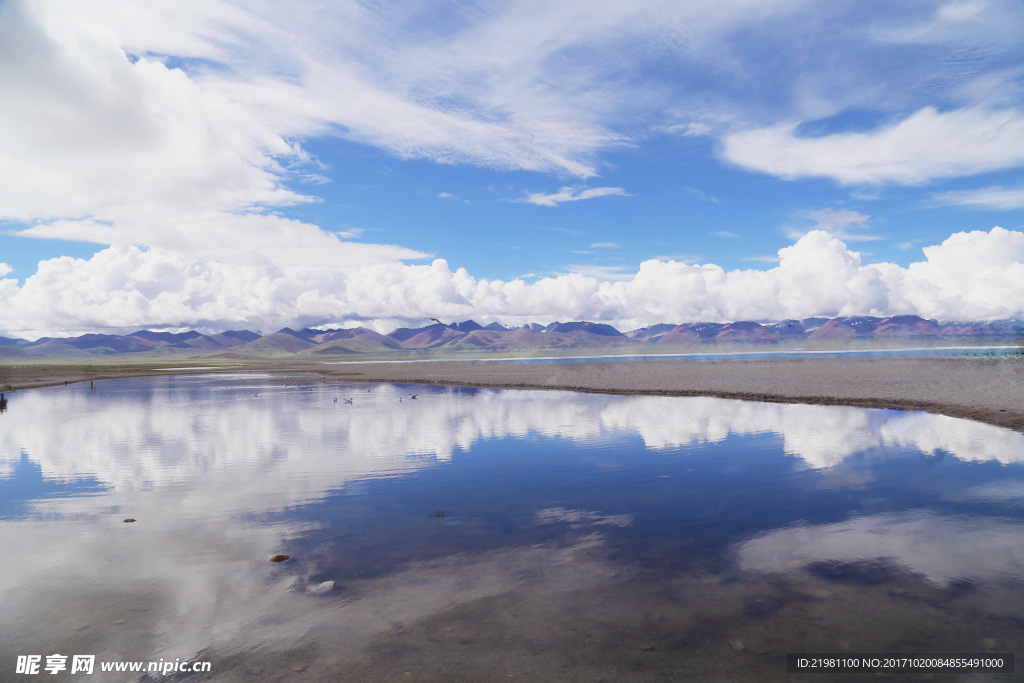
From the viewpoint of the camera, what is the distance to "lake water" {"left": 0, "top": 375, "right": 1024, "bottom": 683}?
8883mm

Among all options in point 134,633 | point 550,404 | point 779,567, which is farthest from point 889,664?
point 550,404

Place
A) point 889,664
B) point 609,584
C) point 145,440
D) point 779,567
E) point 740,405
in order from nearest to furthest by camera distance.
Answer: point 889,664
point 609,584
point 779,567
point 145,440
point 740,405

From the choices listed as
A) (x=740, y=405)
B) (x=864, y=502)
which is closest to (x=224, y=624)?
(x=864, y=502)

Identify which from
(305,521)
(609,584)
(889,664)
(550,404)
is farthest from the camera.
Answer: (550,404)

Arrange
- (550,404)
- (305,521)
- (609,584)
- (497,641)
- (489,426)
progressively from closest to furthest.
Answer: (497,641) → (609,584) → (305,521) → (489,426) → (550,404)

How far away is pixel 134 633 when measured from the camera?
374 inches

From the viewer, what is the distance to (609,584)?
36.9ft

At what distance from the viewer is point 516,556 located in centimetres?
1297

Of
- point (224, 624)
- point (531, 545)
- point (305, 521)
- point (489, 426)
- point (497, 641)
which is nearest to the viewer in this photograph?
point (497, 641)

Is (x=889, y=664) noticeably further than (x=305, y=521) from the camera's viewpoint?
No

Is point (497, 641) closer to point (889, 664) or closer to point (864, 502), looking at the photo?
point (889, 664)

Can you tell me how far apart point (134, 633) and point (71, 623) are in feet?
5.08

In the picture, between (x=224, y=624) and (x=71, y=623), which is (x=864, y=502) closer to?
(x=224, y=624)

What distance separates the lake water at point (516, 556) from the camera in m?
8.88
